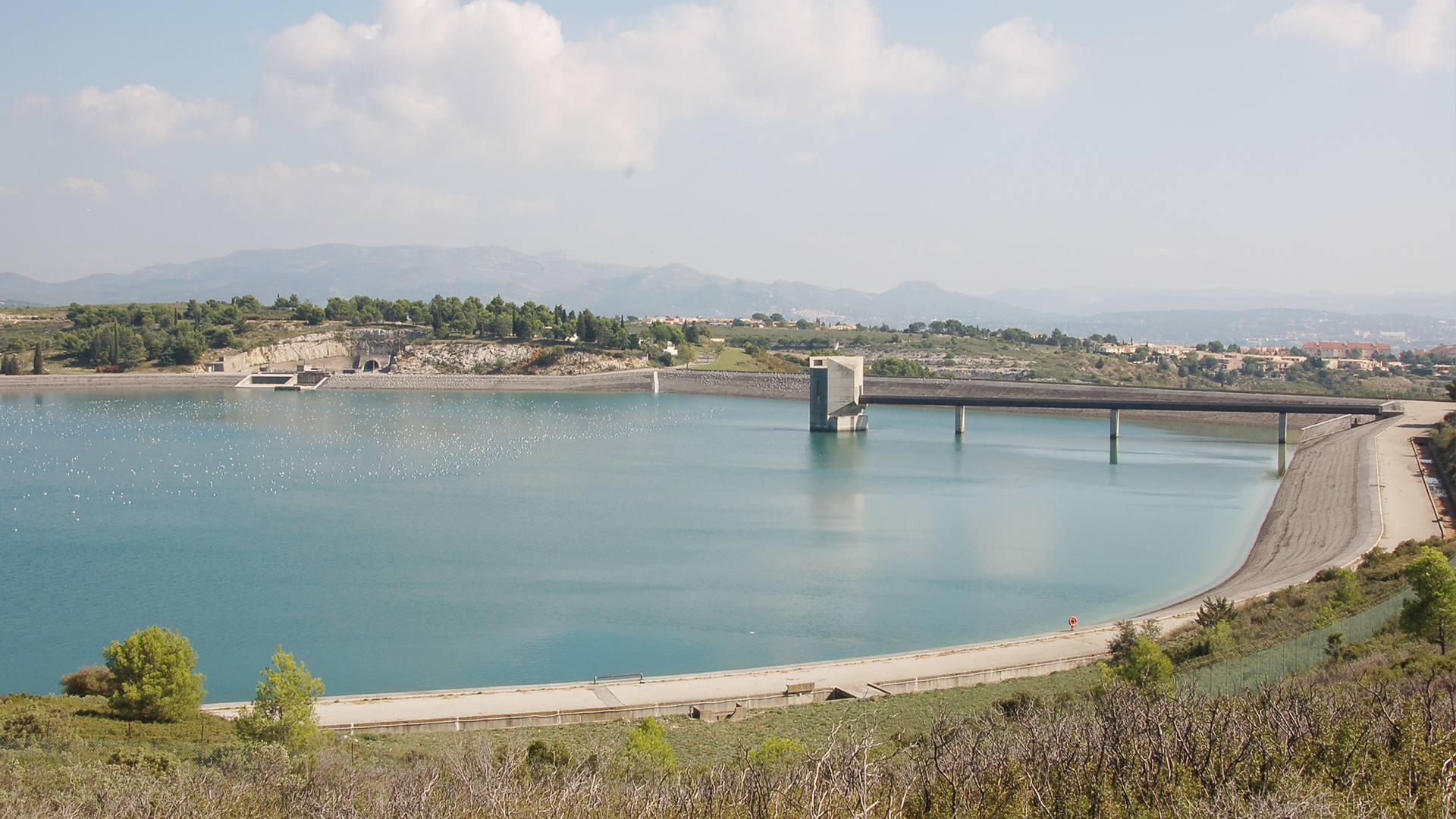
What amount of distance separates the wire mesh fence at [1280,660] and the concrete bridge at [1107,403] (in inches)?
1398

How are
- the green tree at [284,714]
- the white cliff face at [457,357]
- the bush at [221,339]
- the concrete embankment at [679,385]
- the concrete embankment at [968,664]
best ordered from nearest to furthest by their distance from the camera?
the green tree at [284,714]
the concrete embankment at [968,664]
the concrete embankment at [679,385]
the bush at [221,339]
the white cliff face at [457,357]

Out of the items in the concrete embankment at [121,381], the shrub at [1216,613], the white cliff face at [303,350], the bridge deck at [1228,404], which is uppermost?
the white cliff face at [303,350]

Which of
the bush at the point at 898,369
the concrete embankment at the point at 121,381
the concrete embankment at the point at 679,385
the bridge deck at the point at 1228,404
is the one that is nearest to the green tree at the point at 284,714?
the bridge deck at the point at 1228,404

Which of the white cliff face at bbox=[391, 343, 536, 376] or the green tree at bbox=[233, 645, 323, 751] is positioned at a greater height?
the white cliff face at bbox=[391, 343, 536, 376]

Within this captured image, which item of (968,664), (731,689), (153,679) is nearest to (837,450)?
(968,664)

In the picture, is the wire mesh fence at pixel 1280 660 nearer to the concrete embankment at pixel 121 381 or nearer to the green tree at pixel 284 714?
the green tree at pixel 284 714

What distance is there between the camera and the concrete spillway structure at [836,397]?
57125 mm

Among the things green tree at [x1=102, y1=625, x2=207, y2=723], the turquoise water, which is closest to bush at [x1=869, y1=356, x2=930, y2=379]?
the turquoise water

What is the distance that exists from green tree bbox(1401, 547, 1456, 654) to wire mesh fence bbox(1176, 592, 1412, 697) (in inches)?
34.5

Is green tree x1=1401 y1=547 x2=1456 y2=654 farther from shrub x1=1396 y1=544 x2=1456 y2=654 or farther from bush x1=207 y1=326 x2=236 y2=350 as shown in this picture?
bush x1=207 y1=326 x2=236 y2=350

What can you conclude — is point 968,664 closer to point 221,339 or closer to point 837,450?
point 837,450

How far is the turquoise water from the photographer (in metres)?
17.7

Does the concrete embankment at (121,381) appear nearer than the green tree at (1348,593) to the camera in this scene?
No

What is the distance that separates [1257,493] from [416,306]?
79.6 meters
